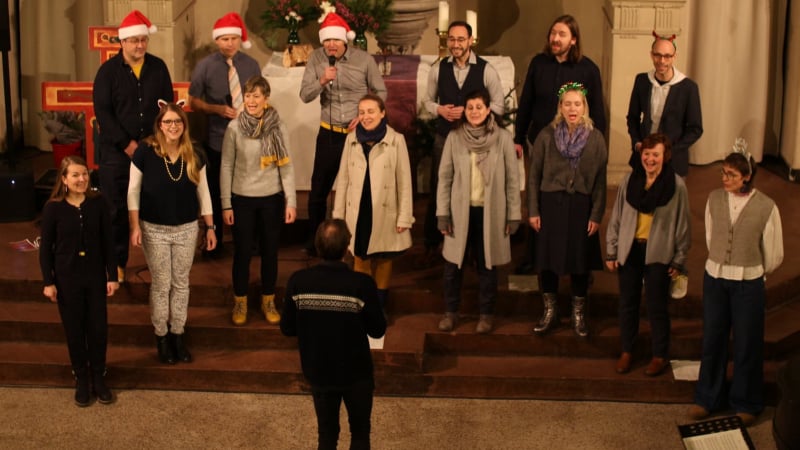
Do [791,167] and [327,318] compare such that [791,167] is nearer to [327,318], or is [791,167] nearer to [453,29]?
[453,29]

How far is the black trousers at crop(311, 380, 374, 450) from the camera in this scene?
5.50 m

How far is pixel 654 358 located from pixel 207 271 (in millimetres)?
2905

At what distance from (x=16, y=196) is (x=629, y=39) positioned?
490 cm

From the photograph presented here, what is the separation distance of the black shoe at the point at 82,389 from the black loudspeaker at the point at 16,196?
2.69 m

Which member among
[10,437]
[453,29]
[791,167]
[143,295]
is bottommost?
[10,437]

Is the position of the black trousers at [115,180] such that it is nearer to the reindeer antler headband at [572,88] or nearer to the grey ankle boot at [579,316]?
the reindeer antler headband at [572,88]

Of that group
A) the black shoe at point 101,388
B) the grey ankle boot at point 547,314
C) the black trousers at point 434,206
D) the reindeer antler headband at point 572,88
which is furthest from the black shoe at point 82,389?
the reindeer antler headband at point 572,88

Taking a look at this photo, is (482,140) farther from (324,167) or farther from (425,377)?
(425,377)

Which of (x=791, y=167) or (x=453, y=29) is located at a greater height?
(x=453, y=29)

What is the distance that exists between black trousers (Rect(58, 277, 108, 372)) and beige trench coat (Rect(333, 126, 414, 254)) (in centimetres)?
145

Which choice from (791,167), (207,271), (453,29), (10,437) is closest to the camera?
(10,437)

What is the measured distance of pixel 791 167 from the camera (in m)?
10.3

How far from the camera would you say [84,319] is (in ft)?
22.5

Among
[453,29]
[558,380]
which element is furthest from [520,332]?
[453,29]
